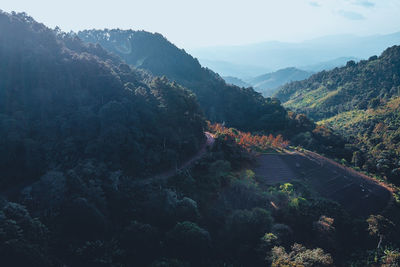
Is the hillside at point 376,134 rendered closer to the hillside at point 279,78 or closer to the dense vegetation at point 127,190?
the dense vegetation at point 127,190

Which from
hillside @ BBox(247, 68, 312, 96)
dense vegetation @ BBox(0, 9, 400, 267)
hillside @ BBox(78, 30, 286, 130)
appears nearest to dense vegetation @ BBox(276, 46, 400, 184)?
dense vegetation @ BBox(0, 9, 400, 267)

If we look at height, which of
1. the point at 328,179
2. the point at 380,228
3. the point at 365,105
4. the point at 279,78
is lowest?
the point at 380,228

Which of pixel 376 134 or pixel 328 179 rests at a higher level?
pixel 376 134

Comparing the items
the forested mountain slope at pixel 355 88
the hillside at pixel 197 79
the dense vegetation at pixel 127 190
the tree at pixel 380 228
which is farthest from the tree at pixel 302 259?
the forested mountain slope at pixel 355 88

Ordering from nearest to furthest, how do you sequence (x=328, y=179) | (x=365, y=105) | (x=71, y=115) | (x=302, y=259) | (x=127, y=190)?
(x=302, y=259), (x=127, y=190), (x=71, y=115), (x=328, y=179), (x=365, y=105)

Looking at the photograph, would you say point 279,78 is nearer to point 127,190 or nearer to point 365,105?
point 365,105

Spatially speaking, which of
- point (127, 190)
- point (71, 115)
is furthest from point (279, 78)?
point (127, 190)

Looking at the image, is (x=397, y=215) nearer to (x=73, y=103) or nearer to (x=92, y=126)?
(x=92, y=126)

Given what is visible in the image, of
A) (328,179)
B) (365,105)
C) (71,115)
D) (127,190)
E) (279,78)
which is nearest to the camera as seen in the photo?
(127,190)

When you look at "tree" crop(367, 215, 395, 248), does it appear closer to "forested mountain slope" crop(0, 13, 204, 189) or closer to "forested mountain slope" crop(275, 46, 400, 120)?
"forested mountain slope" crop(0, 13, 204, 189)
